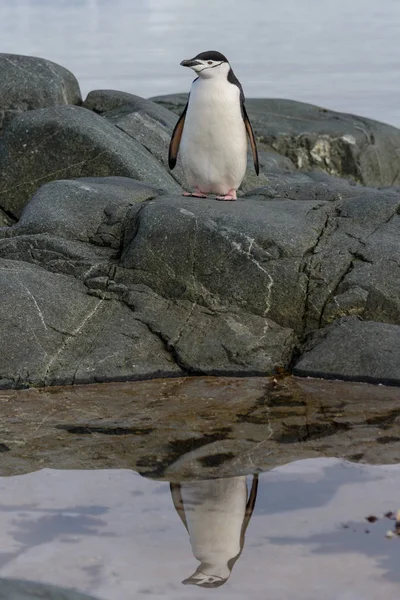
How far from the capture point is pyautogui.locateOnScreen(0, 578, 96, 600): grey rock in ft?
10.5

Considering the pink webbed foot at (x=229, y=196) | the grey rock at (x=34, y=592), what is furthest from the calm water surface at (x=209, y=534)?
the pink webbed foot at (x=229, y=196)

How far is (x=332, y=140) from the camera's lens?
18.7 meters

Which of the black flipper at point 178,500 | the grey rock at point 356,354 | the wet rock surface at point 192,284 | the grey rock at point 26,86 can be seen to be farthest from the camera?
the grey rock at point 26,86

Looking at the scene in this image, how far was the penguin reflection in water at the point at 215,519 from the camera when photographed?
363 centimetres

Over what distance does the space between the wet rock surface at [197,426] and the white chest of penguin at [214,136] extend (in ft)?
7.57

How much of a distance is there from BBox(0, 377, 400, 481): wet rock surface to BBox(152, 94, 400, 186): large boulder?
40.0 feet

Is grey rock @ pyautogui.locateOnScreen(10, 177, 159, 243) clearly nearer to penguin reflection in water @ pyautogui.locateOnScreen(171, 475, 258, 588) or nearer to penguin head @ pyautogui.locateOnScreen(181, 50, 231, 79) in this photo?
penguin head @ pyautogui.locateOnScreen(181, 50, 231, 79)

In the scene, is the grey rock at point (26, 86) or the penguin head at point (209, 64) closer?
the penguin head at point (209, 64)

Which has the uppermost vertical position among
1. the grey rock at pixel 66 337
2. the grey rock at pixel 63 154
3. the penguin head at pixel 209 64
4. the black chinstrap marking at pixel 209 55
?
the black chinstrap marking at pixel 209 55

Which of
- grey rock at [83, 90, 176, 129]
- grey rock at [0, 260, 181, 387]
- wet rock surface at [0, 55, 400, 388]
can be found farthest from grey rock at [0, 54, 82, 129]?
grey rock at [0, 260, 181, 387]

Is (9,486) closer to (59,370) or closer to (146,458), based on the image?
(146,458)

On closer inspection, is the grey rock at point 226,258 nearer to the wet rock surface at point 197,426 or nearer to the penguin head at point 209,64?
the wet rock surface at point 197,426

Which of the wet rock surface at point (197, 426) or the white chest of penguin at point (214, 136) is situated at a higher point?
the white chest of penguin at point (214, 136)

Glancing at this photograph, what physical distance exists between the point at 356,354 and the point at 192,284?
1449mm
